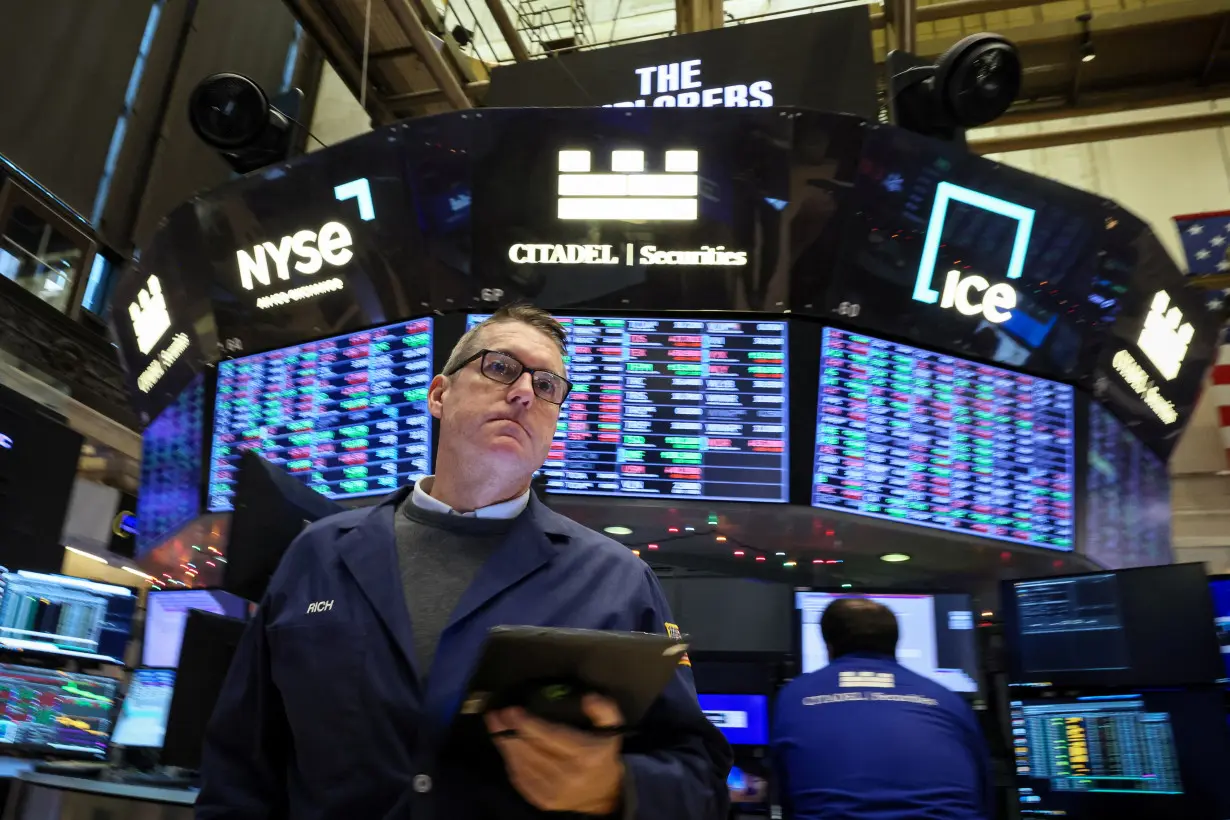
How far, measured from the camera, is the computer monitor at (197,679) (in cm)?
281

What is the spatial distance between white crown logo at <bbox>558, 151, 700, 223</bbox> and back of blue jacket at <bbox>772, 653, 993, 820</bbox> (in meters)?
2.19

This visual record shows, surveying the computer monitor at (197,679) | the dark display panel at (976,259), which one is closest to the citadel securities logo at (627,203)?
the dark display panel at (976,259)

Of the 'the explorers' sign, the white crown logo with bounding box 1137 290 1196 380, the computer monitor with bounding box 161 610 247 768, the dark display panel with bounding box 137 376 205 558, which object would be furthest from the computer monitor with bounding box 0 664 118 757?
the white crown logo with bounding box 1137 290 1196 380

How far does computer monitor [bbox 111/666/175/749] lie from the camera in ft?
14.0

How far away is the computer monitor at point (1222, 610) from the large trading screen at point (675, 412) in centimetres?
169

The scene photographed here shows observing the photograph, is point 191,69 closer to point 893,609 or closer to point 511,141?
point 511,141

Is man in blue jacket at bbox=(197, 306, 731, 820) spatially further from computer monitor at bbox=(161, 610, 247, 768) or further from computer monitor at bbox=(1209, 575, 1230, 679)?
computer monitor at bbox=(1209, 575, 1230, 679)

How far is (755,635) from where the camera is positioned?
4215mm

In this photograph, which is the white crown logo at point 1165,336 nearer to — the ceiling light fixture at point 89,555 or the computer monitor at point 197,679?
the computer monitor at point 197,679

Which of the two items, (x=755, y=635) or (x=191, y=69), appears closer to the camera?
(x=755, y=635)

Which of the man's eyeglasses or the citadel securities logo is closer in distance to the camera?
the man's eyeglasses

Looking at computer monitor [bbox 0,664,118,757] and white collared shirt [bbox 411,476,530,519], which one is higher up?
white collared shirt [bbox 411,476,530,519]

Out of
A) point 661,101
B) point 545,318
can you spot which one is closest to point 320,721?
point 545,318

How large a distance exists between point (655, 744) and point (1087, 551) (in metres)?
3.73
